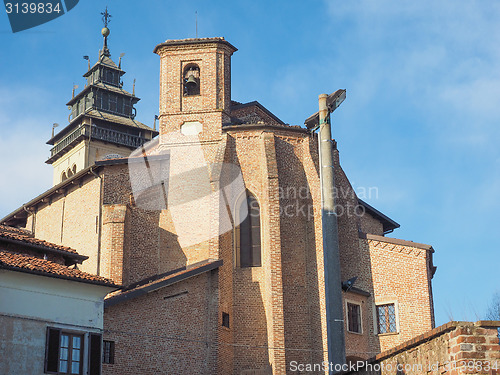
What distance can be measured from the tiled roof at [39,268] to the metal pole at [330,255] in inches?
397

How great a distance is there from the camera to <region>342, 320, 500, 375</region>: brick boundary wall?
9188mm

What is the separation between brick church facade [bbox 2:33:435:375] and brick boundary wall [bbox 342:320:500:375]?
1475 centimetres

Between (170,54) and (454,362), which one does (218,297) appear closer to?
(170,54)

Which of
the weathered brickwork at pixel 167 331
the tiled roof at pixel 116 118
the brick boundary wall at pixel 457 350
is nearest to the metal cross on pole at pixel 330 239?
the brick boundary wall at pixel 457 350

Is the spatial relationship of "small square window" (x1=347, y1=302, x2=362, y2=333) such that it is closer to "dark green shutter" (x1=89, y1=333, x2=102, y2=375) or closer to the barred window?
the barred window

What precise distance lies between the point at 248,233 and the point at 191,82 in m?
7.33

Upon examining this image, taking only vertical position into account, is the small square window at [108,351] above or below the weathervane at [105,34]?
below

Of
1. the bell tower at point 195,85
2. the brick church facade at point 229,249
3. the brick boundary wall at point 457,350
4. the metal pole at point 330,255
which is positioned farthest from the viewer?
the bell tower at point 195,85

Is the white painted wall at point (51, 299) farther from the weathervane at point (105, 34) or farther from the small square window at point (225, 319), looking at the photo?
the weathervane at point (105, 34)

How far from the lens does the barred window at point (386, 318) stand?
2912 centimetres

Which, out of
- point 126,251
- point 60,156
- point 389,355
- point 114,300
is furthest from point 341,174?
point 60,156

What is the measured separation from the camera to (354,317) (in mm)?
28969

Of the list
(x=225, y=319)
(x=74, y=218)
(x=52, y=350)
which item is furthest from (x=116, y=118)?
(x=52, y=350)

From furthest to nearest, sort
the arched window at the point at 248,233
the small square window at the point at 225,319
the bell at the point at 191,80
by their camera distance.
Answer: the bell at the point at 191,80 < the arched window at the point at 248,233 < the small square window at the point at 225,319
